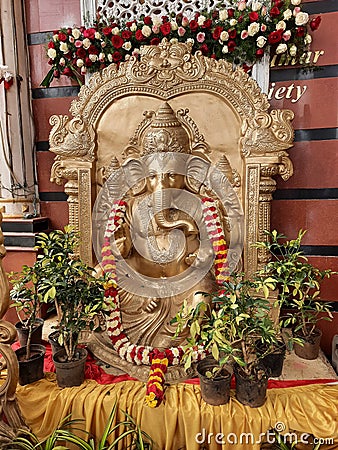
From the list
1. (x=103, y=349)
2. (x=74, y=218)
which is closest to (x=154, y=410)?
(x=103, y=349)

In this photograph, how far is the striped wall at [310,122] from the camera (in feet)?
11.6

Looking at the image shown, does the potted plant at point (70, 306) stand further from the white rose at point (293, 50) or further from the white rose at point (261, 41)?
the white rose at point (293, 50)

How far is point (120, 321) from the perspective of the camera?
3127 millimetres

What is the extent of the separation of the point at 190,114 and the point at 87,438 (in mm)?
2684

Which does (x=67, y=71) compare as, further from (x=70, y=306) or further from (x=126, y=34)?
(x=70, y=306)

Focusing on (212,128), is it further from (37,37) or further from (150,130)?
(37,37)

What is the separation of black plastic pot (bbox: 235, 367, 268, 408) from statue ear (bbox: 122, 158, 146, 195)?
6.03 ft

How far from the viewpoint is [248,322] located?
2.38 m

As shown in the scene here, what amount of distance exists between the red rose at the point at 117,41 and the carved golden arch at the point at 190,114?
0.23 m

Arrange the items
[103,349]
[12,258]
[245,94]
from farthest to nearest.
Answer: [12,258], [245,94], [103,349]

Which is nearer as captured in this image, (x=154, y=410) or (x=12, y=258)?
(x=154, y=410)

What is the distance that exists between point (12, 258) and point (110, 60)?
2131 mm

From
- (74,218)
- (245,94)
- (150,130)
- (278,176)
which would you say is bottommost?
(74,218)

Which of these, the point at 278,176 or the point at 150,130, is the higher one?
the point at 150,130
